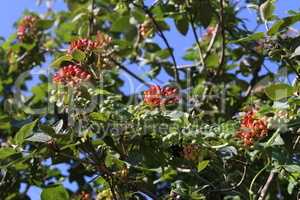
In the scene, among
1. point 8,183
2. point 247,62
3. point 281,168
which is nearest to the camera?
point 281,168

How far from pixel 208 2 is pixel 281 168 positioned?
59.5 inches

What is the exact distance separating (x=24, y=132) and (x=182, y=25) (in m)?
1.60

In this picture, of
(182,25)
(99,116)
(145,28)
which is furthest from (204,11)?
(99,116)

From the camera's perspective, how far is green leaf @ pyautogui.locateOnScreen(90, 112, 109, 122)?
2.36 metres

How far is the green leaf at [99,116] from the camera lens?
236 centimetres

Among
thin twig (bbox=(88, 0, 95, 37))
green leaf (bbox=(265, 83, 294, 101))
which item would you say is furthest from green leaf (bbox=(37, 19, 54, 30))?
green leaf (bbox=(265, 83, 294, 101))

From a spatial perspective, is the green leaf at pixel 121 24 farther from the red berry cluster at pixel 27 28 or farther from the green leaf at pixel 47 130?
the green leaf at pixel 47 130

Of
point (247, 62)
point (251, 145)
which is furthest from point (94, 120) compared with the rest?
point (247, 62)

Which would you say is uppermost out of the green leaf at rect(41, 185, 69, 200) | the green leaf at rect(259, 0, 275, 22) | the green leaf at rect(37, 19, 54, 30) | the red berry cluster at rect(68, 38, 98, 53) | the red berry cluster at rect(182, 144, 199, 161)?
the green leaf at rect(37, 19, 54, 30)

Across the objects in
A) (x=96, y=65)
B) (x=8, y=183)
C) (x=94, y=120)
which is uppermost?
(x=96, y=65)

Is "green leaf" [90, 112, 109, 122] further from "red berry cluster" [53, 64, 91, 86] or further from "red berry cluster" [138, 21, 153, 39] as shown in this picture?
"red berry cluster" [138, 21, 153, 39]

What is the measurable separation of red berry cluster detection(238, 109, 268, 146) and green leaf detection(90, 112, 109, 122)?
0.45 metres

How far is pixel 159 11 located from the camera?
12.3 feet

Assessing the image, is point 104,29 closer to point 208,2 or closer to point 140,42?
point 140,42
